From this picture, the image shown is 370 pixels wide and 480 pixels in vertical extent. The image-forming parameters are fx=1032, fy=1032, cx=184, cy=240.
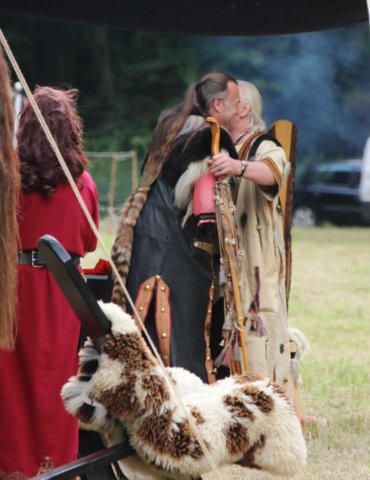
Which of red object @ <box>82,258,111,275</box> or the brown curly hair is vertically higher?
the brown curly hair

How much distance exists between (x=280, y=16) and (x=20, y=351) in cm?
229

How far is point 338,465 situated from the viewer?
4887 millimetres

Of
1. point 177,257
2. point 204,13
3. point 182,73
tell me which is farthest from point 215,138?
point 182,73

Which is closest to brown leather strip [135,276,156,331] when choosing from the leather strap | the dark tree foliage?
the leather strap

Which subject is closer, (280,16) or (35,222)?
(35,222)

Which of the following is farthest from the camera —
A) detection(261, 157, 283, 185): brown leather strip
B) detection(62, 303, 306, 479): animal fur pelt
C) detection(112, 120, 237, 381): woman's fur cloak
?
detection(261, 157, 283, 185): brown leather strip

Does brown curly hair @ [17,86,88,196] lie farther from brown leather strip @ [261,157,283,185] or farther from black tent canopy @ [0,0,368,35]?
black tent canopy @ [0,0,368,35]

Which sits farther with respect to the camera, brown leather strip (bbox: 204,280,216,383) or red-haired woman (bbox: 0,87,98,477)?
brown leather strip (bbox: 204,280,216,383)

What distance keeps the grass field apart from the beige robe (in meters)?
0.53

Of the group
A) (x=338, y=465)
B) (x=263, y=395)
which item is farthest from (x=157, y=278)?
(x=263, y=395)

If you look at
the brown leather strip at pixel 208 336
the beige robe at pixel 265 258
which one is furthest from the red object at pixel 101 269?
the beige robe at pixel 265 258

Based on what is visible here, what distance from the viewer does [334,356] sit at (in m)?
7.93

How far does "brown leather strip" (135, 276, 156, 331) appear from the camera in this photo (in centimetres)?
451

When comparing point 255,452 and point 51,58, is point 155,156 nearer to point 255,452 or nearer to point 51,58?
point 255,452
